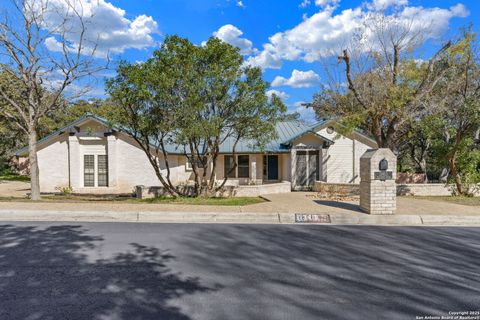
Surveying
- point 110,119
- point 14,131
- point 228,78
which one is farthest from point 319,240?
point 14,131

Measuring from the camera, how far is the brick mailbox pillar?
33.2 feet

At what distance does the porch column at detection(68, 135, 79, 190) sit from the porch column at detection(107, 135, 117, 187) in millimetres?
2234

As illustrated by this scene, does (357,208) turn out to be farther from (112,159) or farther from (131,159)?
(112,159)

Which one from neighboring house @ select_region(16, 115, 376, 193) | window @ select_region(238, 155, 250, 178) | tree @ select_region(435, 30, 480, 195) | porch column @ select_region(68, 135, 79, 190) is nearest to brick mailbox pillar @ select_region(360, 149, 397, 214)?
tree @ select_region(435, 30, 480, 195)

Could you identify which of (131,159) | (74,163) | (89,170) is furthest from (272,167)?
(74,163)

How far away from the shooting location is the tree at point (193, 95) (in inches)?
473

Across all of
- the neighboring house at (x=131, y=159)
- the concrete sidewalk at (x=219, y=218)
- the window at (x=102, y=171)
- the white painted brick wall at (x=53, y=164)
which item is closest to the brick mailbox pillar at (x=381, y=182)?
the concrete sidewalk at (x=219, y=218)

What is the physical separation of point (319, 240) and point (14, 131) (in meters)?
36.2

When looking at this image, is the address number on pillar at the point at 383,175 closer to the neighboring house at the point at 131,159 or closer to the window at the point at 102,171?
the neighboring house at the point at 131,159

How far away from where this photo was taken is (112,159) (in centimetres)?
1973

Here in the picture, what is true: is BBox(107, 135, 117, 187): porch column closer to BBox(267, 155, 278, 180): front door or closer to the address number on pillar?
BBox(267, 155, 278, 180): front door

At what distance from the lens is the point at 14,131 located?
103ft

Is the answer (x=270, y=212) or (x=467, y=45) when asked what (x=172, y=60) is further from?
(x=467, y=45)

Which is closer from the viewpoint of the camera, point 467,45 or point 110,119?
point 110,119
